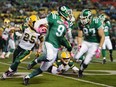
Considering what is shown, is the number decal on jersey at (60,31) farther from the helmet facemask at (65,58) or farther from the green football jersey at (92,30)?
the helmet facemask at (65,58)

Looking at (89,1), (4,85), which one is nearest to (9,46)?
(4,85)

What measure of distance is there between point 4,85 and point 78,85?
157 cm

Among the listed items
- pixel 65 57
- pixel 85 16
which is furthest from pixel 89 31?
pixel 65 57

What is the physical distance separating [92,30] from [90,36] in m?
0.27

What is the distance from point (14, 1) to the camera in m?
33.9

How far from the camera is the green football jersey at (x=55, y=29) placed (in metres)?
8.16

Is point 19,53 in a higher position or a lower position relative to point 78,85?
higher

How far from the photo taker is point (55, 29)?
8.20 metres

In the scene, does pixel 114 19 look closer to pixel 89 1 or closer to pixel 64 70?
pixel 89 1

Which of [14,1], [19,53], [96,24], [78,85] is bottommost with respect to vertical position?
[78,85]

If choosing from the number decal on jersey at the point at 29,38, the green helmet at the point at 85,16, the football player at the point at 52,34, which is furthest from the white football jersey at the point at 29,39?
the green helmet at the point at 85,16

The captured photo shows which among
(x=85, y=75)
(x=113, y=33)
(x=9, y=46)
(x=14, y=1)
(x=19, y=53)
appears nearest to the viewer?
(x=19, y=53)

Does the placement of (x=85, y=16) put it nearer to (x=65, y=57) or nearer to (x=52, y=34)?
(x=65, y=57)

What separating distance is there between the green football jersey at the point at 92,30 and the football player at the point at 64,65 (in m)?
0.72
